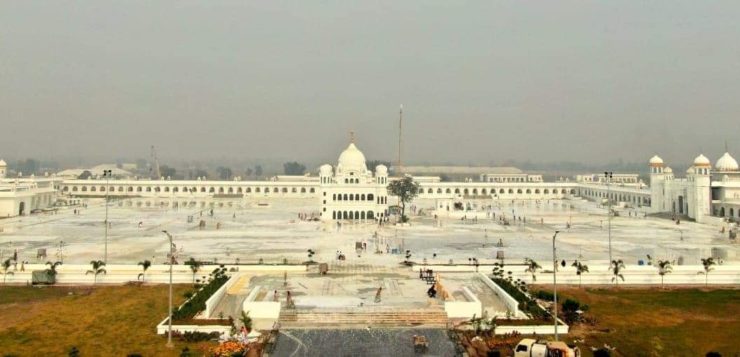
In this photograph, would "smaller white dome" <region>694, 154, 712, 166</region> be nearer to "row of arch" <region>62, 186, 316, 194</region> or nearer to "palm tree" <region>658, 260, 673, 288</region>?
"palm tree" <region>658, 260, 673, 288</region>

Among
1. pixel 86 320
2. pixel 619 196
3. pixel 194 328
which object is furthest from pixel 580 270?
pixel 619 196

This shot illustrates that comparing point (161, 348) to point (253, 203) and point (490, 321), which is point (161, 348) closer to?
point (490, 321)

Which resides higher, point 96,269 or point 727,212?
point 727,212

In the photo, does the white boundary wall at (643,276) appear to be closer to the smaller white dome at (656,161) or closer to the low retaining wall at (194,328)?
the low retaining wall at (194,328)

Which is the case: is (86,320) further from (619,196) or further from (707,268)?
(619,196)

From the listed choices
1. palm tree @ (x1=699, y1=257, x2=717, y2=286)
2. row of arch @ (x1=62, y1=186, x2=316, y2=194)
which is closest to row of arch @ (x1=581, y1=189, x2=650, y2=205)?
row of arch @ (x1=62, y1=186, x2=316, y2=194)

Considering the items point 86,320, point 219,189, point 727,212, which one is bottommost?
point 86,320

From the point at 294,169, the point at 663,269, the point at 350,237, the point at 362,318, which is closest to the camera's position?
the point at 362,318
